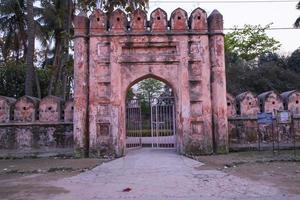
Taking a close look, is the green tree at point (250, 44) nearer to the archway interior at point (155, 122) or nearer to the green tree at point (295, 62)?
the green tree at point (295, 62)

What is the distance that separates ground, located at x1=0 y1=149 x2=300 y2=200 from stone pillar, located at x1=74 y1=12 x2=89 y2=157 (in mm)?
2812

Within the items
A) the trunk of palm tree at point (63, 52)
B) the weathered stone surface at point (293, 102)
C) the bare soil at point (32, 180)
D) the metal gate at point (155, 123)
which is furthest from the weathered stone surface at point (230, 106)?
the trunk of palm tree at point (63, 52)

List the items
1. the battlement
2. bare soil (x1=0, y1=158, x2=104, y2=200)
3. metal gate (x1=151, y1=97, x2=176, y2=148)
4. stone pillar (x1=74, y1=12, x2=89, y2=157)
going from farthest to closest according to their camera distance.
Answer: metal gate (x1=151, y1=97, x2=176, y2=148) < the battlement < stone pillar (x1=74, y1=12, x2=89, y2=157) < bare soil (x1=0, y1=158, x2=104, y2=200)

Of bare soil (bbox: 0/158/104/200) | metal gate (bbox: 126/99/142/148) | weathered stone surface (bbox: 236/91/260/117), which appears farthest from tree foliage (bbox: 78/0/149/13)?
bare soil (bbox: 0/158/104/200)

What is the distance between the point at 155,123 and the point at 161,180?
970 cm

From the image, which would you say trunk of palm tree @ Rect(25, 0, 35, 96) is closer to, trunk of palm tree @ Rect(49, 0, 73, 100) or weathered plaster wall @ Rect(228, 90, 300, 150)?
trunk of palm tree @ Rect(49, 0, 73, 100)

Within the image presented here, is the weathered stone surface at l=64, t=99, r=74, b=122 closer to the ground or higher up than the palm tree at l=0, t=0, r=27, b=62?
closer to the ground

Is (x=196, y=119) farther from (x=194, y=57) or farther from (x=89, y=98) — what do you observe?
(x=89, y=98)

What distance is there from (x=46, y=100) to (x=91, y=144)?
2792 mm

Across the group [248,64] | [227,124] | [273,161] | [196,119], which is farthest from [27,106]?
[248,64]

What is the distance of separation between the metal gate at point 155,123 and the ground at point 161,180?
5.77 meters

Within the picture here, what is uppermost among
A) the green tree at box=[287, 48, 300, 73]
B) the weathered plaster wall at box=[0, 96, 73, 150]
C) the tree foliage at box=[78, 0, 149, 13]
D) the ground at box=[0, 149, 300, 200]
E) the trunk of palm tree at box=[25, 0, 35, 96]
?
the tree foliage at box=[78, 0, 149, 13]

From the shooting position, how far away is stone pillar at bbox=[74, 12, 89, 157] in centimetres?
1568

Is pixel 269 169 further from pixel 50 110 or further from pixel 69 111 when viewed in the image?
pixel 50 110
